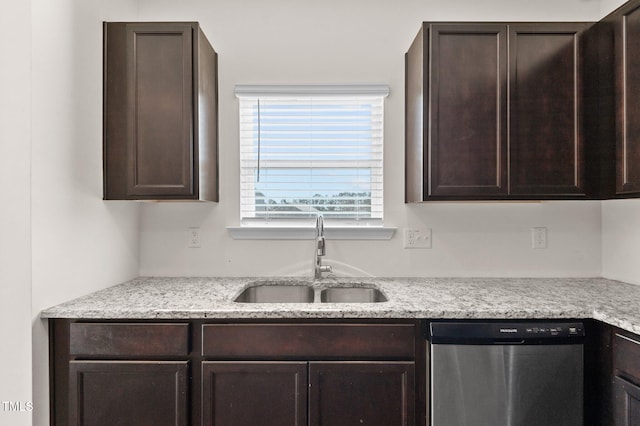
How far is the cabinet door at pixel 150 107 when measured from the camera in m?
1.84

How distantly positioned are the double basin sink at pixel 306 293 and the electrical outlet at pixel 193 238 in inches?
17.5

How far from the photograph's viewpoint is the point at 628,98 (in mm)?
1755

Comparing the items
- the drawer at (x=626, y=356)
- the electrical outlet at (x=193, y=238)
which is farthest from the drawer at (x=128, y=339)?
the drawer at (x=626, y=356)

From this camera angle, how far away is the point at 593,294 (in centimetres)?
179

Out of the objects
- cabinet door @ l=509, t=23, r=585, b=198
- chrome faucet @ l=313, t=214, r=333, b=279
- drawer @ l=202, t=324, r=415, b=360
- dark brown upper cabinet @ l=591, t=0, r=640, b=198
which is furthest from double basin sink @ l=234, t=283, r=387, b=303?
dark brown upper cabinet @ l=591, t=0, r=640, b=198

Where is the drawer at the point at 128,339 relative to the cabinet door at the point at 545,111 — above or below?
below

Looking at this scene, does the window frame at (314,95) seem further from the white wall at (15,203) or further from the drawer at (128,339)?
the white wall at (15,203)

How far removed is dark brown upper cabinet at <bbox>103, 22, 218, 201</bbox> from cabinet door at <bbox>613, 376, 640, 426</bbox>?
1.96 meters

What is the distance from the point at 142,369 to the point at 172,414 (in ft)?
0.73

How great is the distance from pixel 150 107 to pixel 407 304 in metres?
1.55

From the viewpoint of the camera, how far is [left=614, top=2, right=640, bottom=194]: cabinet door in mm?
1713

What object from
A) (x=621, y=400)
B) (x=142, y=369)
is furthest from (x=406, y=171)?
(x=142, y=369)

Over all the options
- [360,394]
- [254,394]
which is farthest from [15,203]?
[360,394]

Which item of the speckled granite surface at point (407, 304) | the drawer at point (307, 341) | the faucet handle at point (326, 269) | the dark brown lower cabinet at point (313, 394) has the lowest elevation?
the dark brown lower cabinet at point (313, 394)
